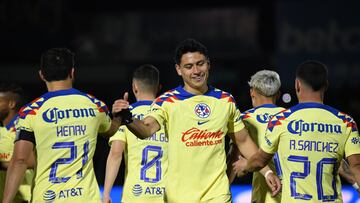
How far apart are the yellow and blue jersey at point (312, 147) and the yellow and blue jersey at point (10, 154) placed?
294 cm

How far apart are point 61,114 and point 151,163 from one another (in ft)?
6.43

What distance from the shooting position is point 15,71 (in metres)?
19.5

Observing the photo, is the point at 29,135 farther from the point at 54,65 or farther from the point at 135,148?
the point at 135,148

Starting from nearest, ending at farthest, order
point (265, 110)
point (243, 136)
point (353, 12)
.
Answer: point (243, 136)
point (265, 110)
point (353, 12)

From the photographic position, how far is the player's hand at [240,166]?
25.1 feet

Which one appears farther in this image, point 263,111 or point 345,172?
point 263,111

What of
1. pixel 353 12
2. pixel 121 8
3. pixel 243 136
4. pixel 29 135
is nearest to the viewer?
pixel 29 135

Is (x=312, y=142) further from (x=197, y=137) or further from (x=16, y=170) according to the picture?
(x=16, y=170)

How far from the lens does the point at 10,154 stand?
28.7 ft

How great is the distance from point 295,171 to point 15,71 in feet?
43.6

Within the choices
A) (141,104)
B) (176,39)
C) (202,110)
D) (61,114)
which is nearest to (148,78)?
(141,104)

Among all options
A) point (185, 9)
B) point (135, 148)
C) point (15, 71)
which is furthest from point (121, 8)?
point (135, 148)

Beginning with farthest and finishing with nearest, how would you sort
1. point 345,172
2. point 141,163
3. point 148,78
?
point 148,78, point 141,163, point 345,172

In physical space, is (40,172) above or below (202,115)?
below
